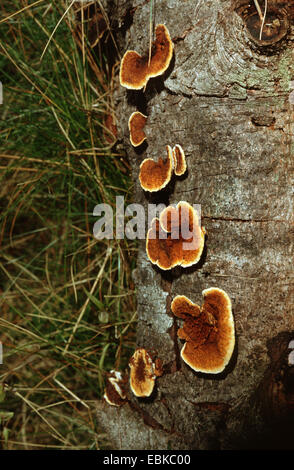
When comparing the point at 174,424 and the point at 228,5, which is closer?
the point at 228,5

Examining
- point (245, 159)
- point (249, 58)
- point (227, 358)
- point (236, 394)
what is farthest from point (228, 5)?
point (236, 394)

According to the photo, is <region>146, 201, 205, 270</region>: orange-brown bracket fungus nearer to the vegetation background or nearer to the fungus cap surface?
the fungus cap surface

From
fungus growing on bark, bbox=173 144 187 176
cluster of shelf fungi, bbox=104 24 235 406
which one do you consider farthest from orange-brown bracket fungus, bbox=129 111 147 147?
fungus growing on bark, bbox=173 144 187 176

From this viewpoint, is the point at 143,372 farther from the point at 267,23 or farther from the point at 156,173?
the point at 267,23

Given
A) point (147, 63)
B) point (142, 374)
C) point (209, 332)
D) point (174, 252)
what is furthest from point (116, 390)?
point (147, 63)

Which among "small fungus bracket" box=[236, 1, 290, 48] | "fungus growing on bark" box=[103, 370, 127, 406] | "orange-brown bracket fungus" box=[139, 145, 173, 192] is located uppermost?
"small fungus bracket" box=[236, 1, 290, 48]

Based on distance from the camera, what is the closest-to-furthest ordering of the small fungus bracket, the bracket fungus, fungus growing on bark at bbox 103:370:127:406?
the small fungus bracket < the bracket fungus < fungus growing on bark at bbox 103:370:127:406
